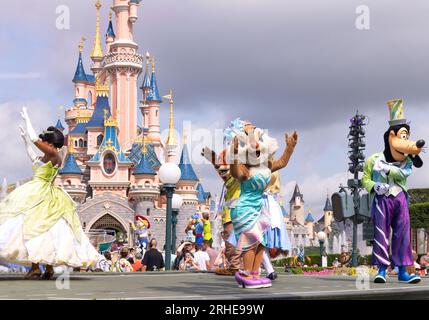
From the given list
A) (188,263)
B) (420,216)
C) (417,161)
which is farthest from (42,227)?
(420,216)

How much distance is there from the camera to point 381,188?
8648 mm

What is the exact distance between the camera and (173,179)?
1374 cm

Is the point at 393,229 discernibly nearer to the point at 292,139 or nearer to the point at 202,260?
→ the point at 292,139

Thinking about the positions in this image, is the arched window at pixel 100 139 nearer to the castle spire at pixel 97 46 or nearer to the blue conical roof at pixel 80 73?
the blue conical roof at pixel 80 73

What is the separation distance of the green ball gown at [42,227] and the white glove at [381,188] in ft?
11.9

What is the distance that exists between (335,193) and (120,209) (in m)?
49.2

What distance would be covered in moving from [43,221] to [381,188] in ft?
13.3

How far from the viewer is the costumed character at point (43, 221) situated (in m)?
8.64

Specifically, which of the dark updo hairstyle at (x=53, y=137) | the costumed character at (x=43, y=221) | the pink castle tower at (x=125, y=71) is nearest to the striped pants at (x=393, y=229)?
the costumed character at (x=43, y=221)

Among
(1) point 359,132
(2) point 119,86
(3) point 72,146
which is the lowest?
(1) point 359,132

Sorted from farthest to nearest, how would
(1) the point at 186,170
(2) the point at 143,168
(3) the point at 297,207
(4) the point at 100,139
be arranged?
(3) the point at 297,207
(4) the point at 100,139
(1) the point at 186,170
(2) the point at 143,168

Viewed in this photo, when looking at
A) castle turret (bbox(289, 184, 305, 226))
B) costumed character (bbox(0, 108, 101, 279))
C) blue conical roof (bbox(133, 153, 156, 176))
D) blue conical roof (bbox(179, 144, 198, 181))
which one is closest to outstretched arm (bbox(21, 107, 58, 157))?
costumed character (bbox(0, 108, 101, 279))

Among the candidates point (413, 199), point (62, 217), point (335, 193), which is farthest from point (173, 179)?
point (413, 199)
